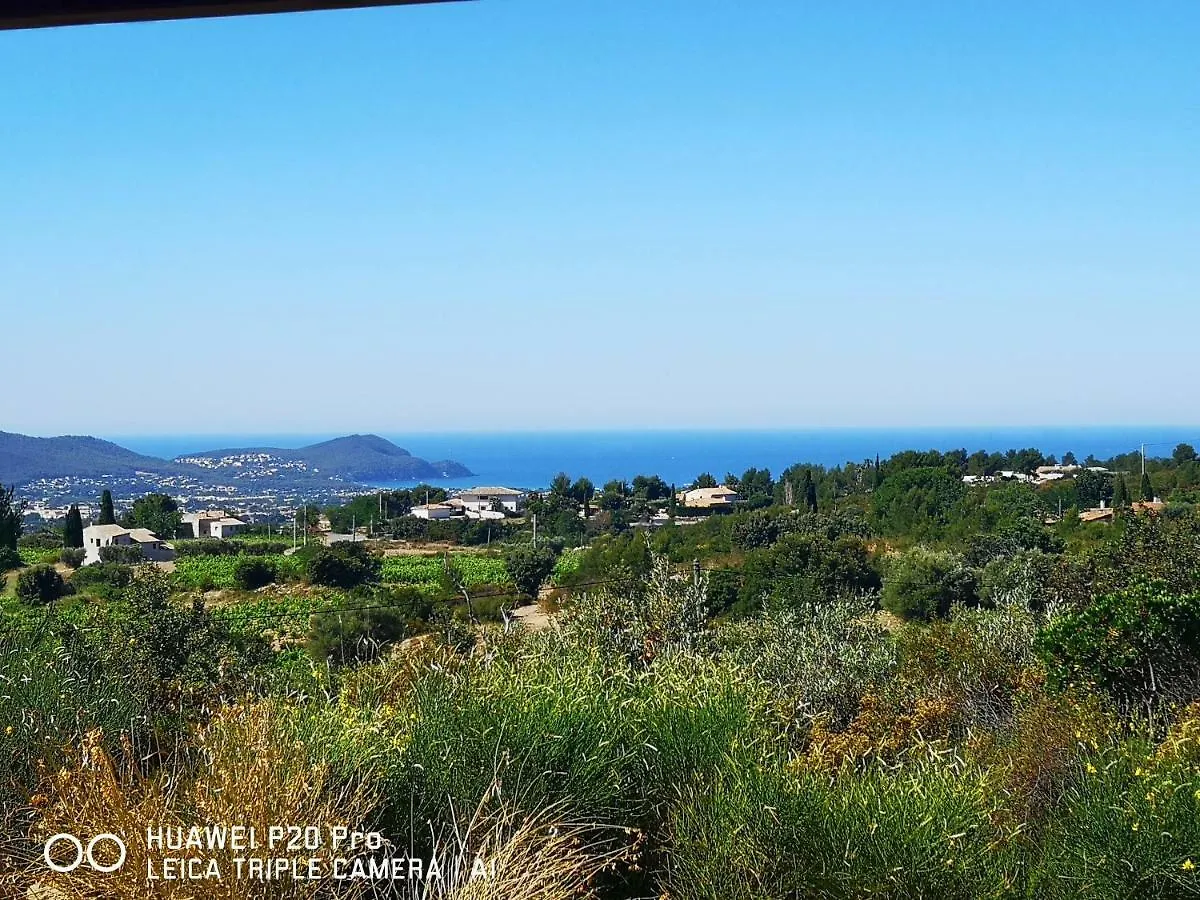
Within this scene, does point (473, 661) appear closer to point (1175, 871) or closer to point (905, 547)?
point (1175, 871)

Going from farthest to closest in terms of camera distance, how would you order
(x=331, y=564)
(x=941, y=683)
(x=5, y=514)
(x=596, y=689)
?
(x=331, y=564)
(x=5, y=514)
(x=941, y=683)
(x=596, y=689)

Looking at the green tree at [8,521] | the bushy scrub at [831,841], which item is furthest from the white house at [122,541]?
the bushy scrub at [831,841]

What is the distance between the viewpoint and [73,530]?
118 feet

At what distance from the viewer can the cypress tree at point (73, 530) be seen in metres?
35.7

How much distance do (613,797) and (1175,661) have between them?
5.79 metres

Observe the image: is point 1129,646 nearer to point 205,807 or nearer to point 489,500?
point 205,807

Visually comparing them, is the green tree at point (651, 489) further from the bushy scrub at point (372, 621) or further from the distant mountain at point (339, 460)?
the bushy scrub at point (372, 621)

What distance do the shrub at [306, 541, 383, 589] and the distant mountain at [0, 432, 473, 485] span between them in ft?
59.5

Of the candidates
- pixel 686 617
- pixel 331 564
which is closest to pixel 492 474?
pixel 331 564

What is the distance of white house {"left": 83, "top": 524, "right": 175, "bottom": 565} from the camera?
34719 millimetres

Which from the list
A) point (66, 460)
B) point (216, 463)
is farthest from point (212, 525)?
point (216, 463)

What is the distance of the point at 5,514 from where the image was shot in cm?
3048

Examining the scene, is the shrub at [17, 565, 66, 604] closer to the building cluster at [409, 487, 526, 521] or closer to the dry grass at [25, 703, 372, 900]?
the building cluster at [409, 487, 526, 521]

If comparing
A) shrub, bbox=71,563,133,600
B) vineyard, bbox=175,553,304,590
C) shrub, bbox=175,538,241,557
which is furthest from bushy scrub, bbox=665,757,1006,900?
shrub, bbox=175,538,241,557
